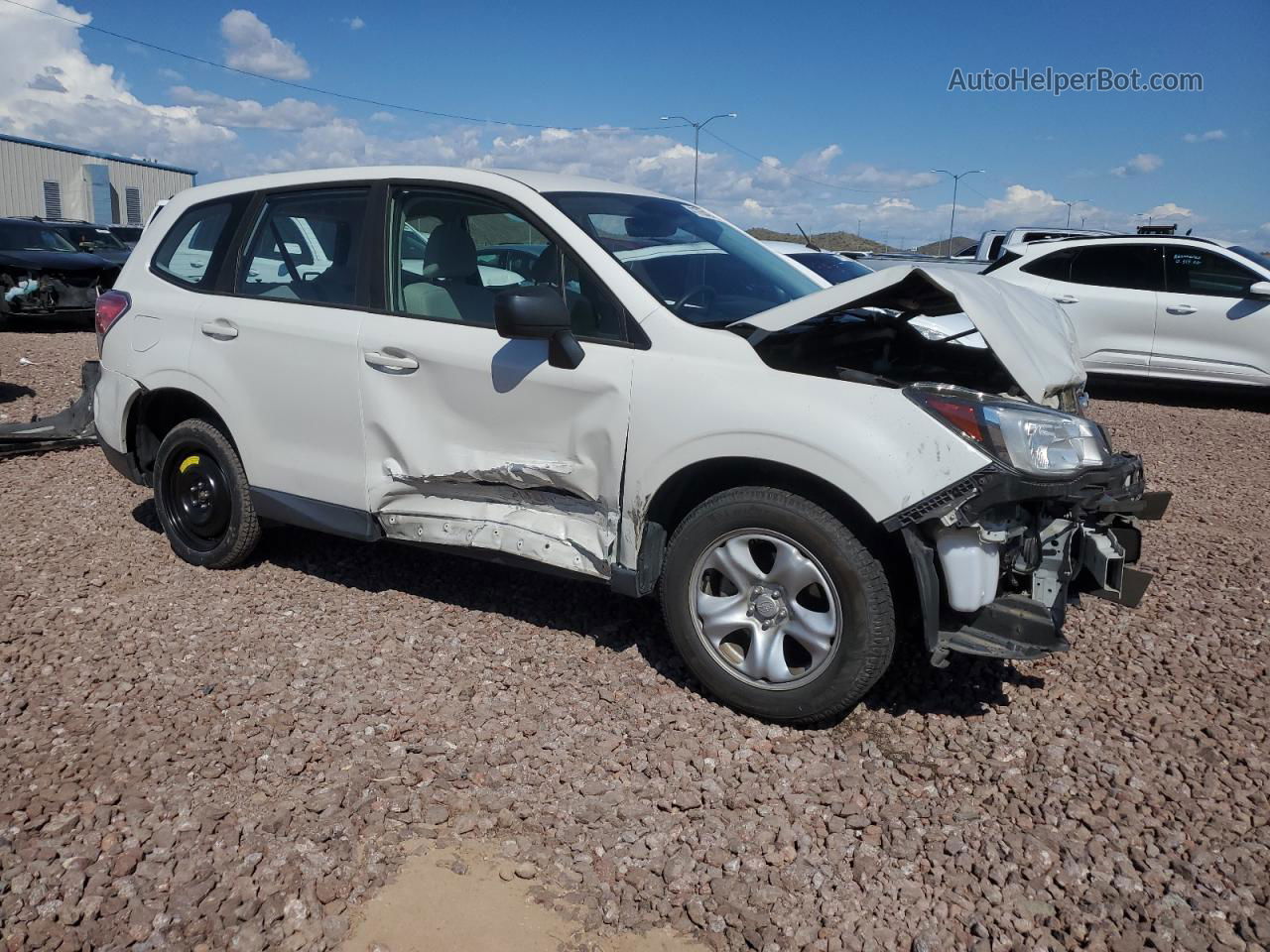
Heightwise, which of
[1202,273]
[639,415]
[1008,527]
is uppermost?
[1202,273]

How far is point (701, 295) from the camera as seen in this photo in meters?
4.12

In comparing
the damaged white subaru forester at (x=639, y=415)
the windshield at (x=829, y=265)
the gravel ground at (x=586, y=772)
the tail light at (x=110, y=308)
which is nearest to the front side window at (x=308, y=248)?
the damaged white subaru forester at (x=639, y=415)

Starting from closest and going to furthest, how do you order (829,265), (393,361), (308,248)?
1. (393,361)
2. (308,248)
3. (829,265)

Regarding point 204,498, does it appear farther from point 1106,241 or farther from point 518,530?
point 1106,241

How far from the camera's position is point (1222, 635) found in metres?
4.46

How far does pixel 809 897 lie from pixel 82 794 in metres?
2.21

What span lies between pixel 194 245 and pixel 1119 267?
9.27 m

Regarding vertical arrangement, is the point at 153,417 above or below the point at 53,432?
above

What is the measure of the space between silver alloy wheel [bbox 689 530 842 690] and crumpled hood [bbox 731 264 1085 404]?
0.78 meters

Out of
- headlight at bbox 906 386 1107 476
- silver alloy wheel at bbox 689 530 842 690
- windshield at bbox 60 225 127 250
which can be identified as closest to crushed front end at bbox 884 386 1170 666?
headlight at bbox 906 386 1107 476

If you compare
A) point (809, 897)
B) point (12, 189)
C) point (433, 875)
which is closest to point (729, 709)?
point (809, 897)

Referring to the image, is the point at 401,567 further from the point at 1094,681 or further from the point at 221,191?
the point at 1094,681

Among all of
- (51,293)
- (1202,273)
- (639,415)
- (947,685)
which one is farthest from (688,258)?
(51,293)

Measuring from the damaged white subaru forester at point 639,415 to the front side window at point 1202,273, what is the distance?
23.9ft
